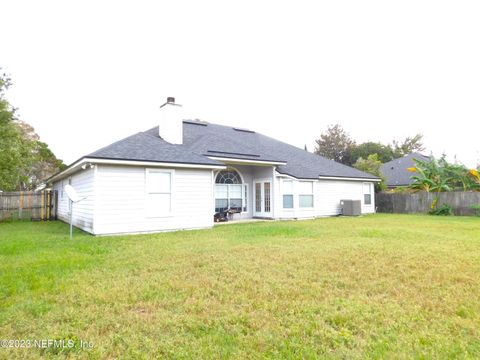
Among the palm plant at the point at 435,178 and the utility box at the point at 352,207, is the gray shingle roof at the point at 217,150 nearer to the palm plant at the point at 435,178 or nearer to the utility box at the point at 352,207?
the utility box at the point at 352,207

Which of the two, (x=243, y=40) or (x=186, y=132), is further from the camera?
(x=186, y=132)

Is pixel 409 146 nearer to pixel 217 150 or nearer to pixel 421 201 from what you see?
pixel 421 201

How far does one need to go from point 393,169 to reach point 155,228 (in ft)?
86.7

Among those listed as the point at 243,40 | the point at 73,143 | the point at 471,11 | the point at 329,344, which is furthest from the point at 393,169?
the point at 73,143

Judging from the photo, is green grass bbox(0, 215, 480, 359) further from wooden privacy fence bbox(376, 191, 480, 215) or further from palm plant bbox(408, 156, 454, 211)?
palm plant bbox(408, 156, 454, 211)

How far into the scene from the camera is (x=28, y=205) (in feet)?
55.3

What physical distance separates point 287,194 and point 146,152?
7.98m

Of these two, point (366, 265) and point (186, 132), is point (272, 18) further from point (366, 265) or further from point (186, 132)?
point (366, 265)

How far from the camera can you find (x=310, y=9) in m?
11.4

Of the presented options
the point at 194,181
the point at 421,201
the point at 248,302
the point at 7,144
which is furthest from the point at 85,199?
the point at 421,201

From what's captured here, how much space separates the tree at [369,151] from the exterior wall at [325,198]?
786 inches

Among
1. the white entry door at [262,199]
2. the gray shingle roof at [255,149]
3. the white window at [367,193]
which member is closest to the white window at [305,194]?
the gray shingle roof at [255,149]

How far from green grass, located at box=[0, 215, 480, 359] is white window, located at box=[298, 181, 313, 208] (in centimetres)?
904

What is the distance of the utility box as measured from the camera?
17.8 meters
